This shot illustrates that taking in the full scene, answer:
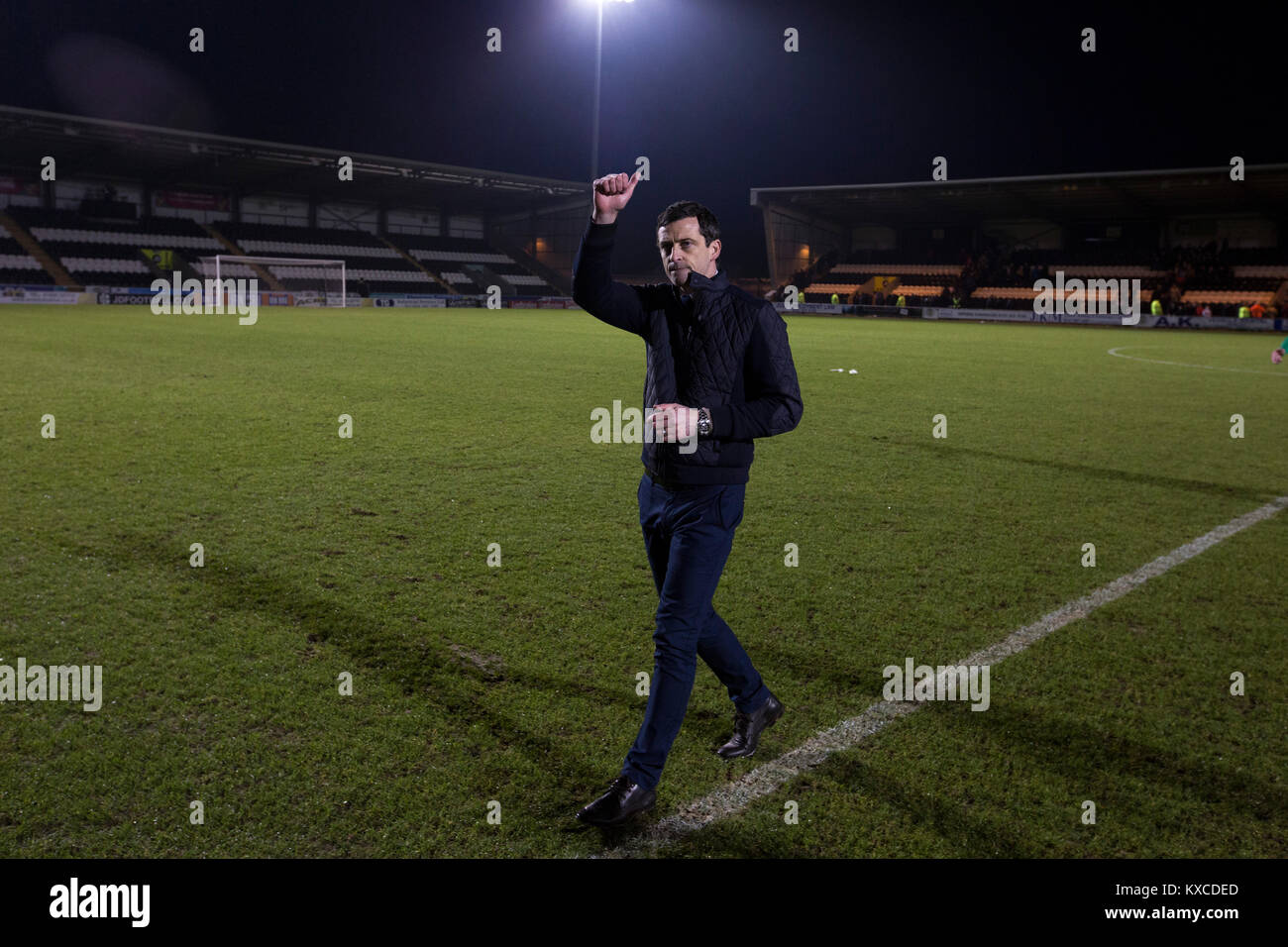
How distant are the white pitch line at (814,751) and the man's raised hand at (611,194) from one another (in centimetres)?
206

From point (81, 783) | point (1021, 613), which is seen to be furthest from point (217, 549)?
point (1021, 613)

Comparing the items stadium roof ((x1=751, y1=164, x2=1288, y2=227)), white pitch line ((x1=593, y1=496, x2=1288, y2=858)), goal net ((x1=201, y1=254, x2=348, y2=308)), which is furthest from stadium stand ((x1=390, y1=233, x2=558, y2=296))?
white pitch line ((x1=593, y1=496, x2=1288, y2=858))

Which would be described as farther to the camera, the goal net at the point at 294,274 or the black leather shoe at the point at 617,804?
the goal net at the point at 294,274

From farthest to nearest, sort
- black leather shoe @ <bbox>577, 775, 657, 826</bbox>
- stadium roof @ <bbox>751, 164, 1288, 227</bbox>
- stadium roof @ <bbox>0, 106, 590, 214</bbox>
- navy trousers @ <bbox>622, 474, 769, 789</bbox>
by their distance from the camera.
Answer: stadium roof @ <bbox>751, 164, 1288, 227</bbox>, stadium roof @ <bbox>0, 106, 590, 214</bbox>, navy trousers @ <bbox>622, 474, 769, 789</bbox>, black leather shoe @ <bbox>577, 775, 657, 826</bbox>

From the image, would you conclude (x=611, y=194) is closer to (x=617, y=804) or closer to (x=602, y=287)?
(x=602, y=287)

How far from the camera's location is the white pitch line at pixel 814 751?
10.1ft

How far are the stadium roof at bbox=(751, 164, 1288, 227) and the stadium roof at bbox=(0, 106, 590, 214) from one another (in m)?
16.8

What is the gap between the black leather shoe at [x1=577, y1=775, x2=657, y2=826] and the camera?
3.04 meters

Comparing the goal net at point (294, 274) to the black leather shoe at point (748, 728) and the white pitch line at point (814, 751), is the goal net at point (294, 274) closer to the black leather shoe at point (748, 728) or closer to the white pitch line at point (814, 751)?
the white pitch line at point (814, 751)

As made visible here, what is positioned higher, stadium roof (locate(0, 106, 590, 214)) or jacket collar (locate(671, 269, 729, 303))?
stadium roof (locate(0, 106, 590, 214))

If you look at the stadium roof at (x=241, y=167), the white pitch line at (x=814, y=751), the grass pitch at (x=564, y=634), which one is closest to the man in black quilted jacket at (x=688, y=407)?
the white pitch line at (x=814, y=751)

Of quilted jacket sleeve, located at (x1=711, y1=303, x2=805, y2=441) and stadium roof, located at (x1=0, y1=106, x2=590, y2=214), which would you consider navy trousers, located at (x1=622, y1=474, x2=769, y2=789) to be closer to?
quilted jacket sleeve, located at (x1=711, y1=303, x2=805, y2=441)

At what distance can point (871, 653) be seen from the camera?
4562mm
